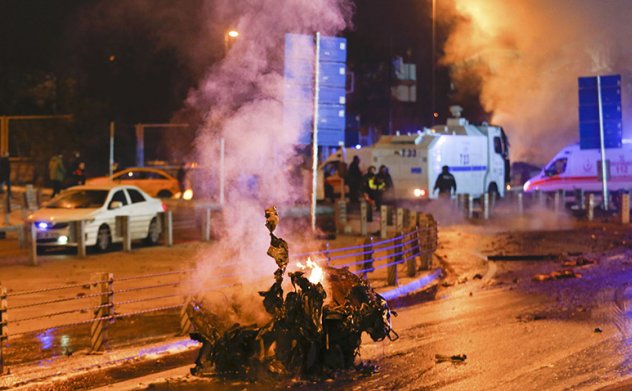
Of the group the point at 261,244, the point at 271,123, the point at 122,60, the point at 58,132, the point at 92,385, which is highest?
the point at 122,60

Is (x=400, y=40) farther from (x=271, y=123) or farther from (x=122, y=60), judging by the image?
(x=271, y=123)

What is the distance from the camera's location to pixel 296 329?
7883 mm

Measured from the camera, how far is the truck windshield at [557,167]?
33844mm

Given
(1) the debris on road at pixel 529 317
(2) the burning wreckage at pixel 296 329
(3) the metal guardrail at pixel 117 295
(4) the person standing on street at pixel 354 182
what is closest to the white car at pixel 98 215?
(3) the metal guardrail at pixel 117 295

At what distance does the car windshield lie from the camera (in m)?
19.3

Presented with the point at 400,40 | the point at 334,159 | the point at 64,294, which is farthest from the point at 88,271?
the point at 400,40

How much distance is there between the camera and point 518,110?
152ft

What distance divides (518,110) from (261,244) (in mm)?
37076

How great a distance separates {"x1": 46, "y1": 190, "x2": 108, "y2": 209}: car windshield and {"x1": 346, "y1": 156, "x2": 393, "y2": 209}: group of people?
26.7 feet

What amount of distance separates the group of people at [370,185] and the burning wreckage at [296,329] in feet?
54.1

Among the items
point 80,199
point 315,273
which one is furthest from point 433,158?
point 315,273

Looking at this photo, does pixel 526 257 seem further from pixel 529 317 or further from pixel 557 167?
pixel 557 167

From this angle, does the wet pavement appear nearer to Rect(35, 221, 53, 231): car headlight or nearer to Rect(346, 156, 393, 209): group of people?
Rect(35, 221, 53, 231): car headlight

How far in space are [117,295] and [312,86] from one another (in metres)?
5.05
